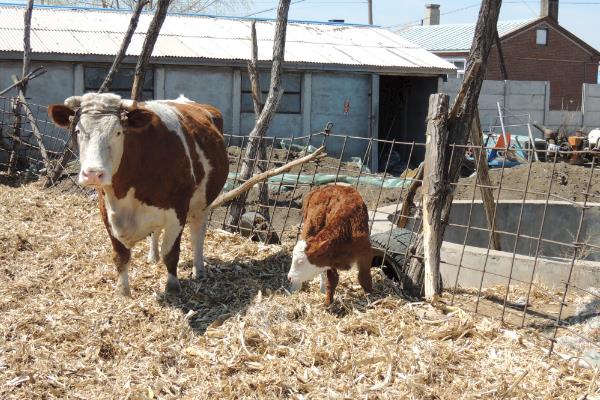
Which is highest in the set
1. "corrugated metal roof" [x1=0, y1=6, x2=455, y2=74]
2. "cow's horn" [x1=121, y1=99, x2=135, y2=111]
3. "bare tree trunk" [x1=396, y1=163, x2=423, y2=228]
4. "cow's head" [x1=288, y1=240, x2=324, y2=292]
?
"corrugated metal roof" [x1=0, y1=6, x2=455, y2=74]

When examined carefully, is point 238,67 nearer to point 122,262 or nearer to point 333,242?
point 122,262

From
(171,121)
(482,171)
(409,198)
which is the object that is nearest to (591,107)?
(409,198)

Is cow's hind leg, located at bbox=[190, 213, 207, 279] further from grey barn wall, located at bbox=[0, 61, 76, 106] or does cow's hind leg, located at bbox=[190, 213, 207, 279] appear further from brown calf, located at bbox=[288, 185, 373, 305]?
grey barn wall, located at bbox=[0, 61, 76, 106]

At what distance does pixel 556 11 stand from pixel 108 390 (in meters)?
45.4

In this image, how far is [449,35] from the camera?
45.3m

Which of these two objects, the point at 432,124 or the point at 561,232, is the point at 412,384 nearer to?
the point at 432,124

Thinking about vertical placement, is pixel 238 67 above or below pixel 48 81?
above

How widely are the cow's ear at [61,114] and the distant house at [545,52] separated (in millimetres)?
37607

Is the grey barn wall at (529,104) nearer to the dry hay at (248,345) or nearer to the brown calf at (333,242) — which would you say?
the brown calf at (333,242)

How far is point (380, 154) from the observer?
75.3 ft

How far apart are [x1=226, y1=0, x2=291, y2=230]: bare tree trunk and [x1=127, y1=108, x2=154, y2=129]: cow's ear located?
3674mm

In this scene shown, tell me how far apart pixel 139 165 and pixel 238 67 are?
14.0m

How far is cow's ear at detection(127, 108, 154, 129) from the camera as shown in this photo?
263 inches

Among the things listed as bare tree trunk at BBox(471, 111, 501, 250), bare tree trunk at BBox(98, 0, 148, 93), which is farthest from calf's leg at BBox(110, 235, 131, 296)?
bare tree trunk at BBox(98, 0, 148, 93)
